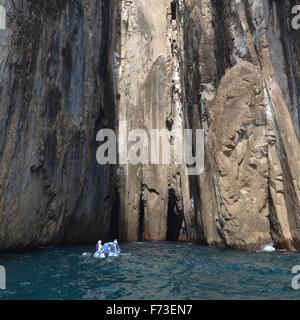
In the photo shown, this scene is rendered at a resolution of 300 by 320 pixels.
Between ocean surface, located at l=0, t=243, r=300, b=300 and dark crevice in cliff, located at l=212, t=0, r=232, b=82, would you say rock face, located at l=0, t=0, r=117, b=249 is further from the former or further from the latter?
dark crevice in cliff, located at l=212, t=0, r=232, b=82

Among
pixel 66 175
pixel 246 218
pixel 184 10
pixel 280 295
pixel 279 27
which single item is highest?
pixel 184 10

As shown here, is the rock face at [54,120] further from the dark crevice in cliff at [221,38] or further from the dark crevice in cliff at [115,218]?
the dark crevice in cliff at [221,38]

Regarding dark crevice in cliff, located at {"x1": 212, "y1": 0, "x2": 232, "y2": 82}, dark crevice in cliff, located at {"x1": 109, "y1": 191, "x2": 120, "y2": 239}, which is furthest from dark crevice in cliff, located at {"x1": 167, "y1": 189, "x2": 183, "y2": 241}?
dark crevice in cliff, located at {"x1": 212, "y1": 0, "x2": 232, "y2": 82}

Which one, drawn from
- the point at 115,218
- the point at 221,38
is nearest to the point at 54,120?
the point at 221,38

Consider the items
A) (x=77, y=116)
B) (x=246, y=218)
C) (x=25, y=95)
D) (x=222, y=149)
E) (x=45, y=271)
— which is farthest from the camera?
(x=77, y=116)

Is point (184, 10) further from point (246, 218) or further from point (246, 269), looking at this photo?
point (246, 269)

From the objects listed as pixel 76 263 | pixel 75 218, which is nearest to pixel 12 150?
pixel 76 263

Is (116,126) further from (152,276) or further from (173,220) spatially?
(152,276)
